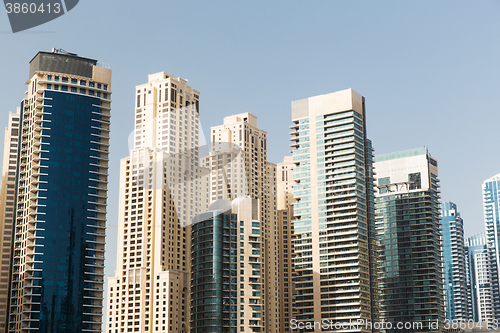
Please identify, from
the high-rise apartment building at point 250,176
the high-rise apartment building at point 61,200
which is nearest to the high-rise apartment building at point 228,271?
the high-rise apartment building at point 61,200

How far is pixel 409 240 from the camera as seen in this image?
554ft

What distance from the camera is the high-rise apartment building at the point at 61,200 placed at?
10281cm

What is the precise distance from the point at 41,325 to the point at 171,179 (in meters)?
49.2

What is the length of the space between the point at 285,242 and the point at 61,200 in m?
79.8

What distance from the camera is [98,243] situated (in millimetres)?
109000

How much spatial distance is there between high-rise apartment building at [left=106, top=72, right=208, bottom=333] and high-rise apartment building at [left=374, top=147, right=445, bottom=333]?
51036 millimetres

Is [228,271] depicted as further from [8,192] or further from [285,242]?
[285,242]

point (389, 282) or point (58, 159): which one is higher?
point (58, 159)

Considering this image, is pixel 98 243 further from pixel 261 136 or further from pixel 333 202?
pixel 261 136

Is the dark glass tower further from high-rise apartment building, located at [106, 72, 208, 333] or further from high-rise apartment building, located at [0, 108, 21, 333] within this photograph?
high-rise apartment building, located at [0, 108, 21, 333]

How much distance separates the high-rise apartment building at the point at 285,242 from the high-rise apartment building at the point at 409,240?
2231 centimetres

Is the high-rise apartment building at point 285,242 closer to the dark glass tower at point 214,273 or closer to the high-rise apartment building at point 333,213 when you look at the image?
the high-rise apartment building at point 333,213

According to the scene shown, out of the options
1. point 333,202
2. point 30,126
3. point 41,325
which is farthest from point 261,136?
point 41,325

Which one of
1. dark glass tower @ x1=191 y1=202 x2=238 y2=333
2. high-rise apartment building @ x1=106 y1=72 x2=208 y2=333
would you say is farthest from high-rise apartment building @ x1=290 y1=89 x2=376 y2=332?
high-rise apartment building @ x1=106 y1=72 x2=208 y2=333
